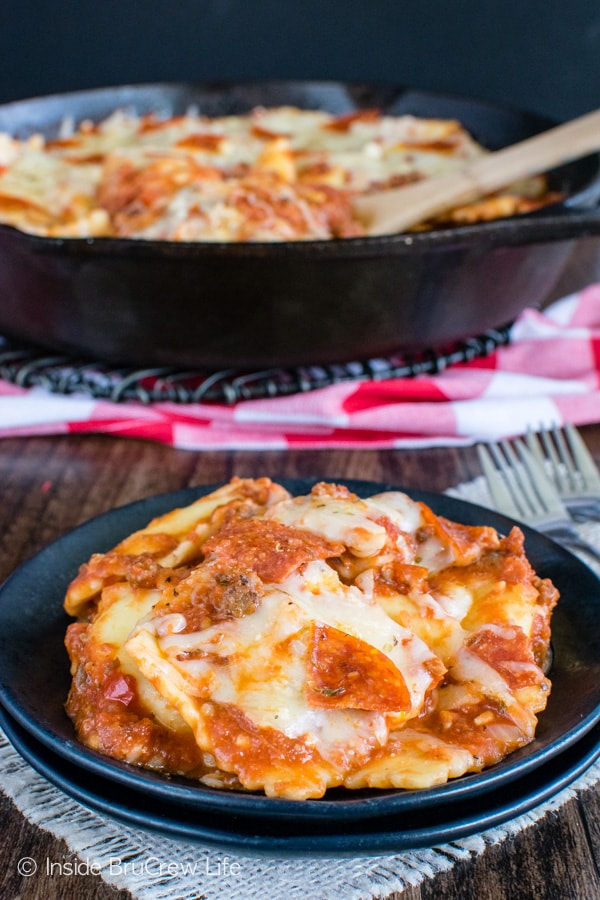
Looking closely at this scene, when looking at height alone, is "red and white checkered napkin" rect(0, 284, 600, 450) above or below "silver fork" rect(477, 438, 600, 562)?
above

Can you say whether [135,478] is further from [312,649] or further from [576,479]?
[312,649]

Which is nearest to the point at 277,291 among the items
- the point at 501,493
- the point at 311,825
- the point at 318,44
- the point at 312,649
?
the point at 501,493

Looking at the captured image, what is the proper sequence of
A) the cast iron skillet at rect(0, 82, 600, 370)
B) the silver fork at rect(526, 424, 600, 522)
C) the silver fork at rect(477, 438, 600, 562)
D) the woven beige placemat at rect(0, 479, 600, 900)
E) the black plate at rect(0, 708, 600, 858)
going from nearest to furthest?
the black plate at rect(0, 708, 600, 858)
the woven beige placemat at rect(0, 479, 600, 900)
the silver fork at rect(477, 438, 600, 562)
the silver fork at rect(526, 424, 600, 522)
the cast iron skillet at rect(0, 82, 600, 370)

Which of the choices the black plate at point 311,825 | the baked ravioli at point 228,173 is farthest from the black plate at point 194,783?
the baked ravioli at point 228,173

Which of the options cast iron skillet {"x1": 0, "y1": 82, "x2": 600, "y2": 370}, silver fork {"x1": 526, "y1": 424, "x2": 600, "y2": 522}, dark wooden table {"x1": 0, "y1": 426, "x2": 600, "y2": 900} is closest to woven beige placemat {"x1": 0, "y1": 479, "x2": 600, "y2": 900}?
dark wooden table {"x1": 0, "y1": 426, "x2": 600, "y2": 900}

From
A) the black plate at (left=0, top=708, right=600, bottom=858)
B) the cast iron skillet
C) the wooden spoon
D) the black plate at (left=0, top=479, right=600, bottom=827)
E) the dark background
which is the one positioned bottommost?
the black plate at (left=0, top=708, right=600, bottom=858)

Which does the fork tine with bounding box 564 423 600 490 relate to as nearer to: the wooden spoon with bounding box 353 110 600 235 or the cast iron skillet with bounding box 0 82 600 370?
the cast iron skillet with bounding box 0 82 600 370
